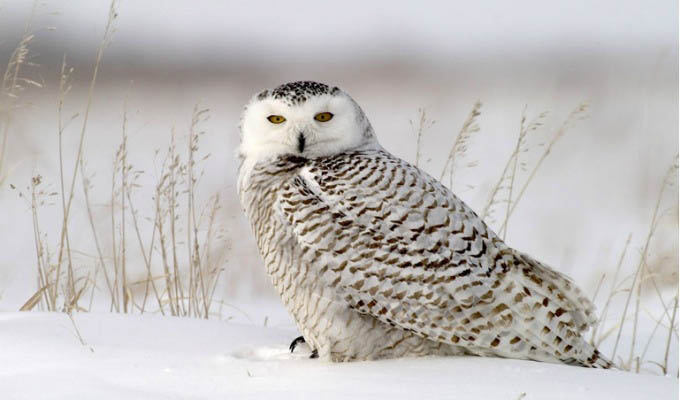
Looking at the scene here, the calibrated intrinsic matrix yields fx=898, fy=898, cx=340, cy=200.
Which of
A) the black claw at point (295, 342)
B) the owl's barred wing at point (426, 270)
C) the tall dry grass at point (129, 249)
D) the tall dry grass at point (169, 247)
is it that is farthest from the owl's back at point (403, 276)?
the tall dry grass at point (129, 249)

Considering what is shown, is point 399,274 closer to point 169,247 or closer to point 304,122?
point 304,122

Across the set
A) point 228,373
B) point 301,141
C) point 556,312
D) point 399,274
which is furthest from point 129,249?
point 556,312

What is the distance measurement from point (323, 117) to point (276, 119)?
0.18 metres

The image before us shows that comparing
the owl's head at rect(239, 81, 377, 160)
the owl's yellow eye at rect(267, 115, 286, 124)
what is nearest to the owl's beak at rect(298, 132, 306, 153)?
the owl's head at rect(239, 81, 377, 160)

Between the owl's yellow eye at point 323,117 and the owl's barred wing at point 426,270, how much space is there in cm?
26

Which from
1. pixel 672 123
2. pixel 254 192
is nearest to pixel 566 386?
pixel 254 192

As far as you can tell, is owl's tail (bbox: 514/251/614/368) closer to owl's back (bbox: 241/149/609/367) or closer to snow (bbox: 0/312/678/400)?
owl's back (bbox: 241/149/609/367)

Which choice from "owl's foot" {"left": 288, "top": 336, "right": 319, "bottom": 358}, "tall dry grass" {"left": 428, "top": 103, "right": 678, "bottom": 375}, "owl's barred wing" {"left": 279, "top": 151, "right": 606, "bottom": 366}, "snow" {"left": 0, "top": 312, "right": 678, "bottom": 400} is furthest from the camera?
"tall dry grass" {"left": 428, "top": 103, "right": 678, "bottom": 375}

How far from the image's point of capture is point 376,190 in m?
3.19

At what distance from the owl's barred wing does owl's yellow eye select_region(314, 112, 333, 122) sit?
10.3 inches

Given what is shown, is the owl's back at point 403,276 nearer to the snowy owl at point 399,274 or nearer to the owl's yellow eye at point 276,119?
the snowy owl at point 399,274

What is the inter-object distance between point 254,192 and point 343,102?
1.61 feet

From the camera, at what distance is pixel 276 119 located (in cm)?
347

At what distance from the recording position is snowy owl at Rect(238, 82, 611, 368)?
309 centimetres
